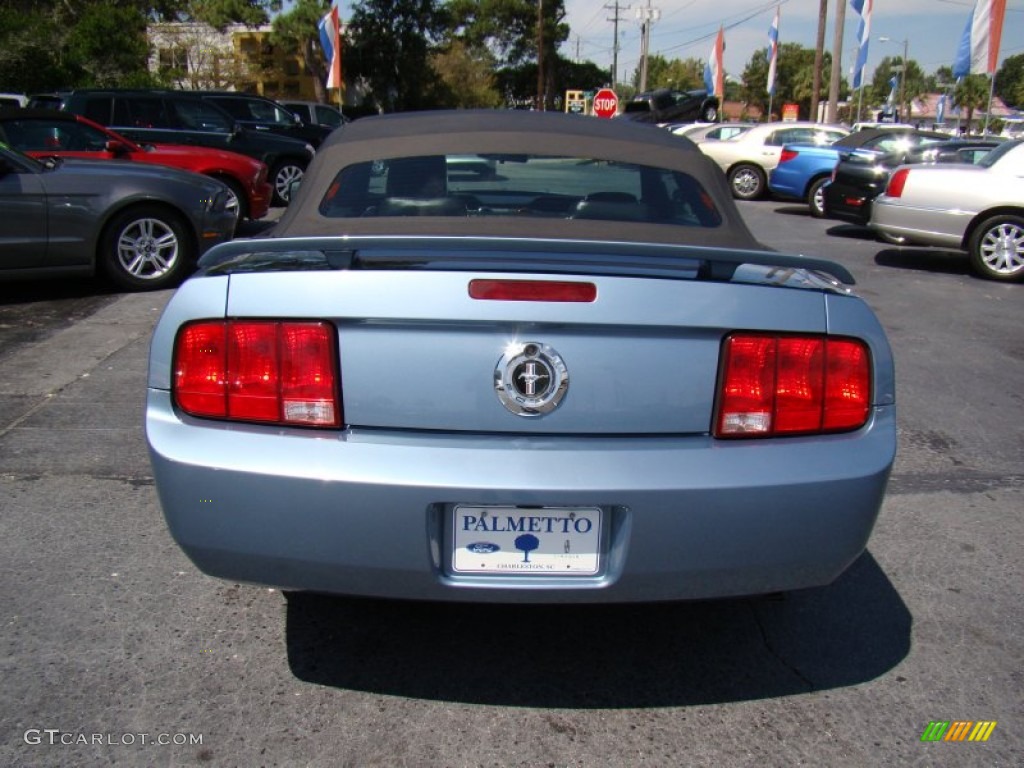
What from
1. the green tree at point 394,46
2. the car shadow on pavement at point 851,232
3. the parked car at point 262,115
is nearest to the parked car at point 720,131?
the car shadow on pavement at point 851,232

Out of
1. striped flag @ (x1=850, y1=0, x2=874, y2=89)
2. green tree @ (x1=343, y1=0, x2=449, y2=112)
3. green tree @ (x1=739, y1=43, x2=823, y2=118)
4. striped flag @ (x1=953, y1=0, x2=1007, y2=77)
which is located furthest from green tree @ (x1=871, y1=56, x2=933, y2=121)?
striped flag @ (x1=953, y1=0, x2=1007, y2=77)

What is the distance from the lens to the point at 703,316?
2.40 meters

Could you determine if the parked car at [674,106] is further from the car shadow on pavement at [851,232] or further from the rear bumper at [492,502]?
the rear bumper at [492,502]

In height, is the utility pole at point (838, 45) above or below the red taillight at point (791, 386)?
above

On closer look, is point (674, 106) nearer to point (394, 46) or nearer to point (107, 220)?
point (394, 46)

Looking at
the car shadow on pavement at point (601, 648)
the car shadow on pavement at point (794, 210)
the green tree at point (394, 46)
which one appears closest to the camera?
the car shadow on pavement at point (601, 648)

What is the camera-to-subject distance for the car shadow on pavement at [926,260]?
10.9 m

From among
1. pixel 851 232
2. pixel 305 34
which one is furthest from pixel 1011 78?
pixel 851 232

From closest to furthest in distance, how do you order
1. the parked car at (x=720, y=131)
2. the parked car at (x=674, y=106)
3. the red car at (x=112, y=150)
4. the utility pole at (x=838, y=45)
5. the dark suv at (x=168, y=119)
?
the red car at (x=112, y=150), the dark suv at (x=168, y=119), the parked car at (x=720, y=131), the utility pole at (x=838, y=45), the parked car at (x=674, y=106)

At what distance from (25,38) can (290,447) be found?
26.8 metres

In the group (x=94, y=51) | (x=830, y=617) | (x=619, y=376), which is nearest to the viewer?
(x=619, y=376)

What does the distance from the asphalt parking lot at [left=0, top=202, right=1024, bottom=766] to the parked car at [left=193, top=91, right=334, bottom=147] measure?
12897 mm

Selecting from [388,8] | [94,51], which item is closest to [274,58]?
[388,8]

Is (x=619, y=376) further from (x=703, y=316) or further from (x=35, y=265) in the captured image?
(x=35, y=265)
